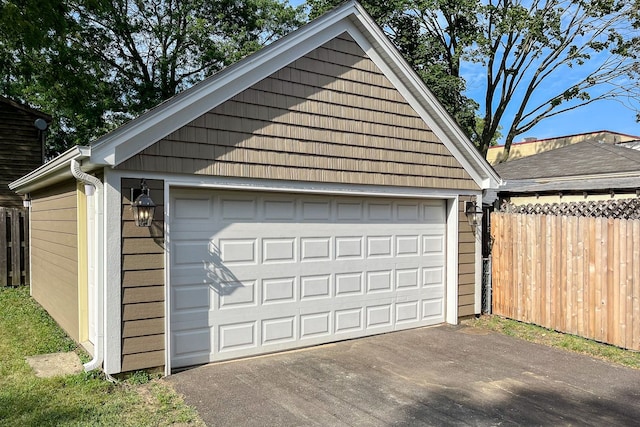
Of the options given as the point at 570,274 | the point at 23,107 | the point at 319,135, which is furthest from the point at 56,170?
the point at 23,107

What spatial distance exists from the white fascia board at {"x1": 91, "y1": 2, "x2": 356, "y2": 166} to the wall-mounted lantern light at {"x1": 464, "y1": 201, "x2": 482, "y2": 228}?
3.53 meters

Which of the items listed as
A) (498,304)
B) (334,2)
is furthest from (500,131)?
(498,304)

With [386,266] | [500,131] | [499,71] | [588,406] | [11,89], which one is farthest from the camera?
[500,131]

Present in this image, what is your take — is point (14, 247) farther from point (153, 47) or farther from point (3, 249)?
point (153, 47)

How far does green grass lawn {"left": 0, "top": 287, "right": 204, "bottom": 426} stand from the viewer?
4.13 meters

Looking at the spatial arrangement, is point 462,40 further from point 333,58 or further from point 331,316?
point 331,316

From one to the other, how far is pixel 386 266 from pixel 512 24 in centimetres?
1357

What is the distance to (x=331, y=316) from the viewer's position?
22.2 ft

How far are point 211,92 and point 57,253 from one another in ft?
12.5

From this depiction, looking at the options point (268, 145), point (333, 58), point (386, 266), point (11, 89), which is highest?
point (11, 89)

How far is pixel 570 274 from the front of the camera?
275 inches

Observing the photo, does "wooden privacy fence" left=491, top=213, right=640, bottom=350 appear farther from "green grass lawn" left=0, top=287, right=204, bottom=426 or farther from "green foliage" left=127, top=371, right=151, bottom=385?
"green foliage" left=127, top=371, right=151, bottom=385

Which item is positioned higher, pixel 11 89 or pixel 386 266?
pixel 11 89

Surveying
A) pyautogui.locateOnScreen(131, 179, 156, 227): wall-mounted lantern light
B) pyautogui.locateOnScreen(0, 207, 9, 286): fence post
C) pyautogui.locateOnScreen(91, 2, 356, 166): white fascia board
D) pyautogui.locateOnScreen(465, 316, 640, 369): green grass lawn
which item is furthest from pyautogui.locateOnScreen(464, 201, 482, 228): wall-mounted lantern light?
pyautogui.locateOnScreen(0, 207, 9, 286): fence post
